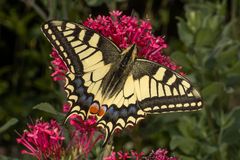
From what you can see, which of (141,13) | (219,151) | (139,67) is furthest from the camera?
(141,13)

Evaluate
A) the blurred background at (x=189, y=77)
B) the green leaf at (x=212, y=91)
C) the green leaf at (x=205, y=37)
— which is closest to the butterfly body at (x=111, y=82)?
the blurred background at (x=189, y=77)

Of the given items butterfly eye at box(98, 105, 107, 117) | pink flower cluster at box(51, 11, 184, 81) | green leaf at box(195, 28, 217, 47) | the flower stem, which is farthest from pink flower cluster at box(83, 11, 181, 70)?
green leaf at box(195, 28, 217, 47)

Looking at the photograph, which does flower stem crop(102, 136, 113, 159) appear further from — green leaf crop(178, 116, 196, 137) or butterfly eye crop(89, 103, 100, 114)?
green leaf crop(178, 116, 196, 137)

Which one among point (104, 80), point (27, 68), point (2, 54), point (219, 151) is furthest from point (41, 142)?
point (2, 54)

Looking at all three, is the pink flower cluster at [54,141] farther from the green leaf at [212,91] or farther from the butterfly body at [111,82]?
the green leaf at [212,91]

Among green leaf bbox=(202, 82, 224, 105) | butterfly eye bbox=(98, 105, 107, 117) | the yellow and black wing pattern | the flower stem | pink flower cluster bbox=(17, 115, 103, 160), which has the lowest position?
the flower stem

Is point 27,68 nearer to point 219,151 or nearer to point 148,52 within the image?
point 219,151
